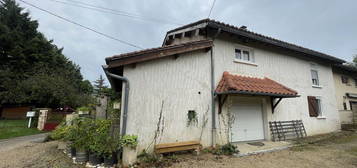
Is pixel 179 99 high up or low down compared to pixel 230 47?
down

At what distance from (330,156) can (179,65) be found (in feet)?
20.8

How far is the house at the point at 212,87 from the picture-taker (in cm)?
538

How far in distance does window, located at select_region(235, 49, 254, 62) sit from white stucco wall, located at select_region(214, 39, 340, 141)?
0.32 m

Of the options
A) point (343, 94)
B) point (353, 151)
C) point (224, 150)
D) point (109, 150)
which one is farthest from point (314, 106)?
point (109, 150)

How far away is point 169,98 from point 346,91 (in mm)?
18094

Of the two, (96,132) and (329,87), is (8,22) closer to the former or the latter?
(96,132)

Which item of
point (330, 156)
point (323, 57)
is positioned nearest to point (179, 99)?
point (330, 156)

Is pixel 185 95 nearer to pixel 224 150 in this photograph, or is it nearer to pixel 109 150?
pixel 224 150

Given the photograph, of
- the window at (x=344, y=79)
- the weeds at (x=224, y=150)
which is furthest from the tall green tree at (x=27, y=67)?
the window at (x=344, y=79)

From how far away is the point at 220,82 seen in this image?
277 inches

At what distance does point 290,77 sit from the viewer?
378 inches

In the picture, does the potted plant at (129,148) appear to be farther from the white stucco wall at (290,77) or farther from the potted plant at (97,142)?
the white stucco wall at (290,77)

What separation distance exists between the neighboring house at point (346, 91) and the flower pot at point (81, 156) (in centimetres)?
1776

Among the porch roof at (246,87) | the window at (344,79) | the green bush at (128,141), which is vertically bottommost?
the green bush at (128,141)
